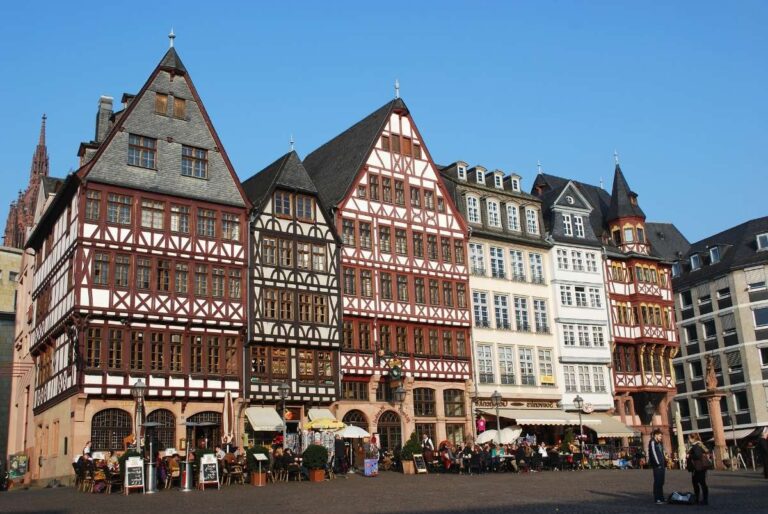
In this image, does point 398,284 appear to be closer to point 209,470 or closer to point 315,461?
point 315,461

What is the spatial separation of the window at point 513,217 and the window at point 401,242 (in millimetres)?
7797

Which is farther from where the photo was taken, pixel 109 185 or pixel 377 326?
pixel 377 326

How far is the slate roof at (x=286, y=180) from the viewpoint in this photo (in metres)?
40.4

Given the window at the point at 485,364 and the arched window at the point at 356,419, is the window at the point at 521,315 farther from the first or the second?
the arched window at the point at 356,419

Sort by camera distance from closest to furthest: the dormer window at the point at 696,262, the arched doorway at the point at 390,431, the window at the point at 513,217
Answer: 1. the arched doorway at the point at 390,431
2. the window at the point at 513,217
3. the dormer window at the point at 696,262

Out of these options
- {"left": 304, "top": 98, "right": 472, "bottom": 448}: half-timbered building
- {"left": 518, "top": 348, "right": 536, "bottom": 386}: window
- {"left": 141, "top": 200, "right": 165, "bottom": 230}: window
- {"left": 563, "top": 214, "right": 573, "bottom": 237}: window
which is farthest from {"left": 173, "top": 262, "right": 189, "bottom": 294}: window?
{"left": 563, "top": 214, "right": 573, "bottom": 237}: window

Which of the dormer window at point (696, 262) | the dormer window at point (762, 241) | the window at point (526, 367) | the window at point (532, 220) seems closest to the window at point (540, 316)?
the window at point (526, 367)

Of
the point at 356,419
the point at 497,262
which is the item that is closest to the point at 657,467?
the point at 356,419

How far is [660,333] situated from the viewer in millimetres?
53625

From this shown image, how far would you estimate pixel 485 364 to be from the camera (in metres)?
46.5

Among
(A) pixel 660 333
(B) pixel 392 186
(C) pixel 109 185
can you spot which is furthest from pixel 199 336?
(A) pixel 660 333

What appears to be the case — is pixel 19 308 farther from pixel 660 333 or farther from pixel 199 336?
pixel 660 333

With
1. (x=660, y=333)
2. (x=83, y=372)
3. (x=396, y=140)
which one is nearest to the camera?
(x=83, y=372)

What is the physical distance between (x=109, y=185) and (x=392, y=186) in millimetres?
14959
